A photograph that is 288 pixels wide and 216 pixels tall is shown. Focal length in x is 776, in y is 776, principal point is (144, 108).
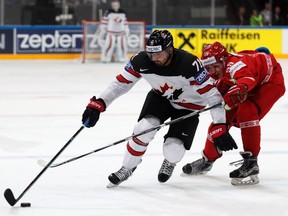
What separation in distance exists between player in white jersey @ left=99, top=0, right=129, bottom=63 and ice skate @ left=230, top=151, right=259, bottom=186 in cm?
915

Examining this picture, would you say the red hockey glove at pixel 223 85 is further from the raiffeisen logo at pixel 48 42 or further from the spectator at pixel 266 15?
the spectator at pixel 266 15

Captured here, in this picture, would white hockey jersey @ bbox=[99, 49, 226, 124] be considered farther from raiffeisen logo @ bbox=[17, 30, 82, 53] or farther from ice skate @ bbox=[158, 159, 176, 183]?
raiffeisen logo @ bbox=[17, 30, 82, 53]

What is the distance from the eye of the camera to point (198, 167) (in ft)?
15.4

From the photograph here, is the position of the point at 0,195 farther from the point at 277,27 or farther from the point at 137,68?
the point at 277,27

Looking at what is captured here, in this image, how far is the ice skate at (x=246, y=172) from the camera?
4434 millimetres

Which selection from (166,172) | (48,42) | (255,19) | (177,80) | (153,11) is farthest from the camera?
(255,19)

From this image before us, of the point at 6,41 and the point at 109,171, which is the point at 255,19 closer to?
the point at 6,41

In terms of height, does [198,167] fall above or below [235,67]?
below

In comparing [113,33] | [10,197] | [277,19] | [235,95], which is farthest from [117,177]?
[277,19]

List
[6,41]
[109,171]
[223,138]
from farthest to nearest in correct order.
Result: [6,41]
[109,171]
[223,138]

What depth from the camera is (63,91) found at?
9281 millimetres

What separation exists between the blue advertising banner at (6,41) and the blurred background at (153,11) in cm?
56

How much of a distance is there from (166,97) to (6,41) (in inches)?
386

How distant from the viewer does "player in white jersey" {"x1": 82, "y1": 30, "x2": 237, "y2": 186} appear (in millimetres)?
4184
